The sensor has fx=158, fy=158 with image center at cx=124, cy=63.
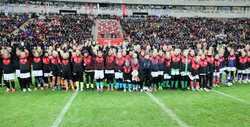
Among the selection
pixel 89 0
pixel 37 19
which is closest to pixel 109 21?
pixel 89 0

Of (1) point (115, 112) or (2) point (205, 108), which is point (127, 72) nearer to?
(1) point (115, 112)

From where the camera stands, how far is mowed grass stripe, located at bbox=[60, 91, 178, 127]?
457 centimetres

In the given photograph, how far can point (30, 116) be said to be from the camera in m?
4.93

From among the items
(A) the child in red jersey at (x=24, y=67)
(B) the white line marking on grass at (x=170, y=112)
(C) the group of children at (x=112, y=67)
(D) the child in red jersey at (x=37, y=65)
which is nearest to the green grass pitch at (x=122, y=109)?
(B) the white line marking on grass at (x=170, y=112)

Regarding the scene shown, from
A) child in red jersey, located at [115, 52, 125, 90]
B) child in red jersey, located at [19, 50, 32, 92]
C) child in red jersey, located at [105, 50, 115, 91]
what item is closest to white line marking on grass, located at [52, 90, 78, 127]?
child in red jersey, located at [105, 50, 115, 91]

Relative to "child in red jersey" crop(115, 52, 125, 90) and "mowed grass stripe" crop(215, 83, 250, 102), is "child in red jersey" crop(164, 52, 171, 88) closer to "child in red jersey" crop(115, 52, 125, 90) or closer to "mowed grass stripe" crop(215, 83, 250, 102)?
"child in red jersey" crop(115, 52, 125, 90)

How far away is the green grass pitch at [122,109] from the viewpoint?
4.57 metres

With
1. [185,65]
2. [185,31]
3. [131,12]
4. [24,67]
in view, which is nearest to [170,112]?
[185,65]

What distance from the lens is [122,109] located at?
548cm

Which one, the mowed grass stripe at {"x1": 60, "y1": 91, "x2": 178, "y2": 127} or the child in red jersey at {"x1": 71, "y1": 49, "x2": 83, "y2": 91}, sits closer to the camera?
the mowed grass stripe at {"x1": 60, "y1": 91, "x2": 178, "y2": 127}

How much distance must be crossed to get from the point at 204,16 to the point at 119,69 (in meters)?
47.7

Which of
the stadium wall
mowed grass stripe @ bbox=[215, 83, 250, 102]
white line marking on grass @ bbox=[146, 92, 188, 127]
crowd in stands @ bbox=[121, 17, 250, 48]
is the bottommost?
white line marking on grass @ bbox=[146, 92, 188, 127]

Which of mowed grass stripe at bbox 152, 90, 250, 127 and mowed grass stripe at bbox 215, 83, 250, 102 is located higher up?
mowed grass stripe at bbox 215, 83, 250, 102

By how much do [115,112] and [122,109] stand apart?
0.33 metres
